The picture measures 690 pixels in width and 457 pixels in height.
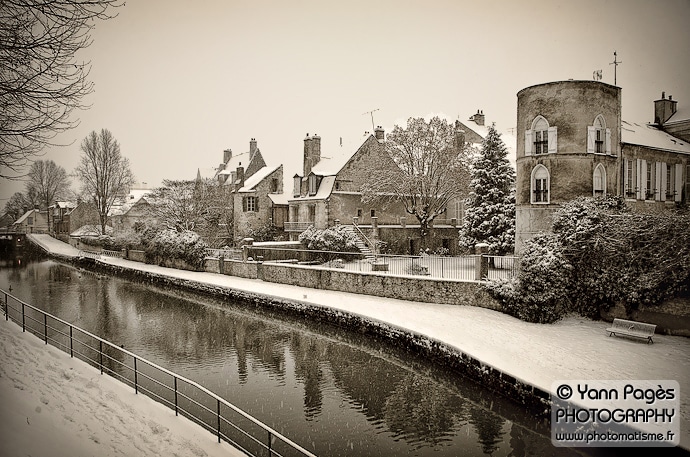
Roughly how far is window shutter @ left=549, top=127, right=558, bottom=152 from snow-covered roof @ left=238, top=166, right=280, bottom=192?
81.0 feet

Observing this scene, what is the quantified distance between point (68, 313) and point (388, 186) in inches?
725

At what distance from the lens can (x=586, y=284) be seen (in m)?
13.6

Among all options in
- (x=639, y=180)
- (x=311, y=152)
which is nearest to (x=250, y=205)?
(x=311, y=152)

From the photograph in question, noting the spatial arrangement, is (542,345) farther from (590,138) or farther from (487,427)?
(590,138)

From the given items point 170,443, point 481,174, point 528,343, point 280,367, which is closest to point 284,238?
point 481,174

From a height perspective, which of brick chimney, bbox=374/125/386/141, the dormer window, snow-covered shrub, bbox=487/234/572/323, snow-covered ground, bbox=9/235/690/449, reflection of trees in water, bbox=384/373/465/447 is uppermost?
brick chimney, bbox=374/125/386/141

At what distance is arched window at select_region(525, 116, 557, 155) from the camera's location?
1730 cm

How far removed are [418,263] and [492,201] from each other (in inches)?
250

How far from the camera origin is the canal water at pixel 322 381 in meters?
8.35

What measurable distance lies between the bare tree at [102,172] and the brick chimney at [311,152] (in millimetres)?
12068

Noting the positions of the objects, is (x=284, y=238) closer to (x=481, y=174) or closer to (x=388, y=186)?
(x=388, y=186)

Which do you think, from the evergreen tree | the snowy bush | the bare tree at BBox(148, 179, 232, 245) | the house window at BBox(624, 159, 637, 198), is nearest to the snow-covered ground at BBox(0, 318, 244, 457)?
the snowy bush

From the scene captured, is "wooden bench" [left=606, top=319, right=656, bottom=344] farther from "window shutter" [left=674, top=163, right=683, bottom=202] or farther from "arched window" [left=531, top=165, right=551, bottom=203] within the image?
"window shutter" [left=674, top=163, right=683, bottom=202]

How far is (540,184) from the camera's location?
1795cm
